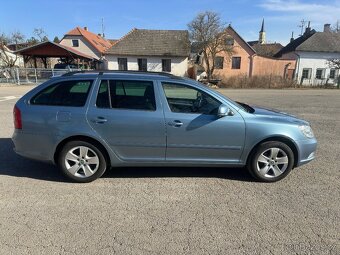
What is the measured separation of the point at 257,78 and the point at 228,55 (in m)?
6.42

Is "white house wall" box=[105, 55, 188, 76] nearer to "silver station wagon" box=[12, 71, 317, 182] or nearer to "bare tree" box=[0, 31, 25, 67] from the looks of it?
"bare tree" box=[0, 31, 25, 67]

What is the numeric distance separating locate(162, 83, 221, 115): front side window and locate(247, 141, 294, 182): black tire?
0.97 meters

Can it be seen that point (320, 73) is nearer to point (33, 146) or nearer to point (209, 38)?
point (209, 38)

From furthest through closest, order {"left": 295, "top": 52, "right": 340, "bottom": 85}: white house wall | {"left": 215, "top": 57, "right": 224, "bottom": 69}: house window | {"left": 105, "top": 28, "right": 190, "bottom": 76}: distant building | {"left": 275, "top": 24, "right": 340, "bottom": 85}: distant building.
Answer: {"left": 295, "top": 52, "right": 340, "bottom": 85}: white house wall < {"left": 275, "top": 24, "right": 340, "bottom": 85}: distant building < {"left": 215, "top": 57, "right": 224, "bottom": 69}: house window < {"left": 105, "top": 28, "right": 190, "bottom": 76}: distant building

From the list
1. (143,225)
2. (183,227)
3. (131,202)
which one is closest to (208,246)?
(183,227)

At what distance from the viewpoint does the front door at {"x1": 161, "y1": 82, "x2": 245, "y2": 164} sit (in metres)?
4.09

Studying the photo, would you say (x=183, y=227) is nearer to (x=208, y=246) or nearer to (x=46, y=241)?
(x=208, y=246)

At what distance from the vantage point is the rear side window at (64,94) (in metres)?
4.17

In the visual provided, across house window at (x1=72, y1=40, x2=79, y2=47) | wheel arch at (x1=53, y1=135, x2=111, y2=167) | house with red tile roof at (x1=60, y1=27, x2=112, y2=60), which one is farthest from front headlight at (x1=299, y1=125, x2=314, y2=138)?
house window at (x1=72, y1=40, x2=79, y2=47)

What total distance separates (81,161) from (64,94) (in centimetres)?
108

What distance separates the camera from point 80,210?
344 centimetres

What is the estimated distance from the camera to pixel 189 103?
4.38m

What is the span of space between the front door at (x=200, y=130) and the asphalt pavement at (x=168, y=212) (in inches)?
18.2

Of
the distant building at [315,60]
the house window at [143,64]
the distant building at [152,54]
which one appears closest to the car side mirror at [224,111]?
the distant building at [152,54]
